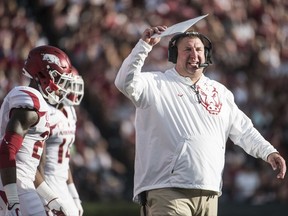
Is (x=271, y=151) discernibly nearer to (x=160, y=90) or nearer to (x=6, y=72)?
(x=160, y=90)

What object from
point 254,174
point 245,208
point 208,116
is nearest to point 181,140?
point 208,116

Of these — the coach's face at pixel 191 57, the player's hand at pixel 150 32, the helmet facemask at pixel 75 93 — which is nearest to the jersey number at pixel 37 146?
the helmet facemask at pixel 75 93

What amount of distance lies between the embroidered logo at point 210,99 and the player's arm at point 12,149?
4.22 ft

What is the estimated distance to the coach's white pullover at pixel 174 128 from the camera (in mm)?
5875

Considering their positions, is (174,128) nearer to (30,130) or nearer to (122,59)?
(30,130)

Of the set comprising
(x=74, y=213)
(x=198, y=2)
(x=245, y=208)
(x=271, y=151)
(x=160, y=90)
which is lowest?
(x=245, y=208)

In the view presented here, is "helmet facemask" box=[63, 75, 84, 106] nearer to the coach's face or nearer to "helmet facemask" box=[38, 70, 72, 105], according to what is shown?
"helmet facemask" box=[38, 70, 72, 105]

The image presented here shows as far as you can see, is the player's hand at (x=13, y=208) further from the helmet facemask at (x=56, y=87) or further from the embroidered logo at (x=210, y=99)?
the embroidered logo at (x=210, y=99)

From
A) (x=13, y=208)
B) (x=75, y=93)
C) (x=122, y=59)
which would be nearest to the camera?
(x=13, y=208)

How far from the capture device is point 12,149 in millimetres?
5445

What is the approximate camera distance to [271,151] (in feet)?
20.2

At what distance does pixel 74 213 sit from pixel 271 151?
1496 mm

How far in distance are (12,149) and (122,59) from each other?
746 cm

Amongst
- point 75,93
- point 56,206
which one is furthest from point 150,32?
point 56,206
